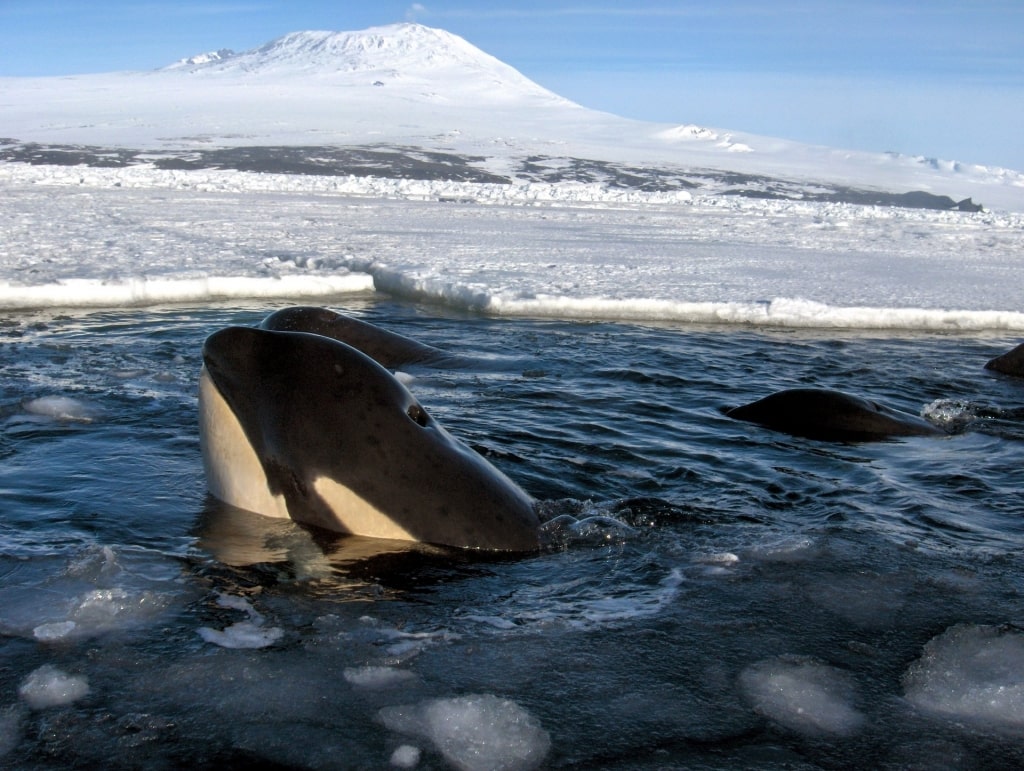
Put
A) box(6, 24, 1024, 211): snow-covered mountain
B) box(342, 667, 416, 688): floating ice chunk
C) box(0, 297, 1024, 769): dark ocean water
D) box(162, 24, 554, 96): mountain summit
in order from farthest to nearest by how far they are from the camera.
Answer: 1. box(162, 24, 554, 96): mountain summit
2. box(6, 24, 1024, 211): snow-covered mountain
3. box(342, 667, 416, 688): floating ice chunk
4. box(0, 297, 1024, 769): dark ocean water

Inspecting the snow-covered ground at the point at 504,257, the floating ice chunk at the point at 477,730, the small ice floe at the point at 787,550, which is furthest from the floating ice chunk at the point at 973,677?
the snow-covered ground at the point at 504,257

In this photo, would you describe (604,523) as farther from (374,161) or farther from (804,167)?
(804,167)

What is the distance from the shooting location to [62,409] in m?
6.55

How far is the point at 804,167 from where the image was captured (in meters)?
66.4

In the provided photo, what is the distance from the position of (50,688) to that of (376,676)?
94 cm

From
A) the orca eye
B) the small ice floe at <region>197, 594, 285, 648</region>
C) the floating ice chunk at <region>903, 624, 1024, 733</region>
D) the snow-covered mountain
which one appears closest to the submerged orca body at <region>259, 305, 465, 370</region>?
the orca eye

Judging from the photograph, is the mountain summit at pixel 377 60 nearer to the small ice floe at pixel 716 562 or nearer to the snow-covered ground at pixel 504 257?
the snow-covered ground at pixel 504 257

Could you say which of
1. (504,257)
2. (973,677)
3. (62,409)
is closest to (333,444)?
(973,677)

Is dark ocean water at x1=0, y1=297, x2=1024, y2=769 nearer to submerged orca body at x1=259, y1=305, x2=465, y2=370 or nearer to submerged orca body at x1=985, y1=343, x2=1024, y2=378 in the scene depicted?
submerged orca body at x1=259, y1=305, x2=465, y2=370

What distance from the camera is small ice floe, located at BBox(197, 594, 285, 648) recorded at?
3.53 metres

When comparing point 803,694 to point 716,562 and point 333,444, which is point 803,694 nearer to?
point 716,562

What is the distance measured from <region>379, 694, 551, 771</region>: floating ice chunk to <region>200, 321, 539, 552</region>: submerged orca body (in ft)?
4.34

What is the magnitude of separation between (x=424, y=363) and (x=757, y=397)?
2600 millimetres

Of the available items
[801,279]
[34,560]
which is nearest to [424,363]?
[34,560]
